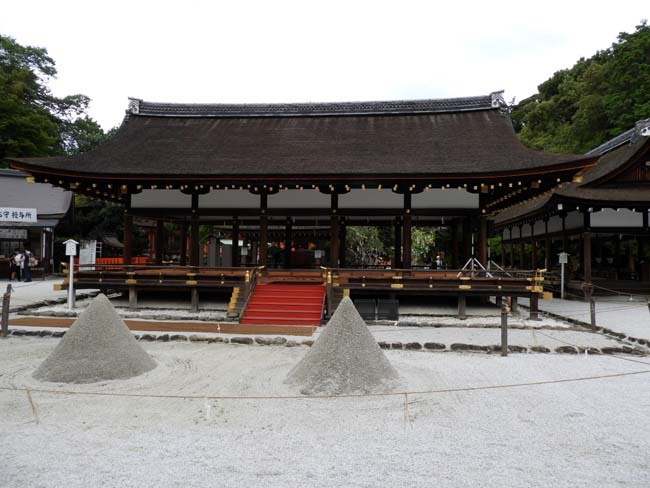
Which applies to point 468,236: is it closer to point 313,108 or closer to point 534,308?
point 534,308

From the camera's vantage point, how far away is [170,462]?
4066mm

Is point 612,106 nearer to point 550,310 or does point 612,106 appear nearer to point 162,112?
point 550,310

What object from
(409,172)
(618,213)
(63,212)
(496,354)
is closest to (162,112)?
(409,172)

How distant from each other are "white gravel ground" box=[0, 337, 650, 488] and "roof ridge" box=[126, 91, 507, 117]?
12.9 meters

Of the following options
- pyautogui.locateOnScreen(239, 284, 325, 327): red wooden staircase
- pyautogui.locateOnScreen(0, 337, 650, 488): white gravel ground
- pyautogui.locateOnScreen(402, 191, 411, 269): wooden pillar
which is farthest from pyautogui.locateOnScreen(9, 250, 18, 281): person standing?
pyautogui.locateOnScreen(402, 191, 411, 269): wooden pillar

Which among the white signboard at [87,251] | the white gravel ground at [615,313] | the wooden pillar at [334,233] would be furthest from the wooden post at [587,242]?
the white signboard at [87,251]

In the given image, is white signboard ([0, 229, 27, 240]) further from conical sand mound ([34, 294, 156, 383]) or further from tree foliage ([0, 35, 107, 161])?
conical sand mound ([34, 294, 156, 383])

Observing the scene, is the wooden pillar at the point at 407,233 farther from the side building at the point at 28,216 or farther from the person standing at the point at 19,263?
the person standing at the point at 19,263

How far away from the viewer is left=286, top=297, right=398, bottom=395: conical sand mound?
6219 mm

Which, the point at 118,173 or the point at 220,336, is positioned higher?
the point at 118,173

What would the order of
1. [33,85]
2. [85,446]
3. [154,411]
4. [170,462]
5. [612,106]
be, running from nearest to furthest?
[170,462], [85,446], [154,411], [612,106], [33,85]

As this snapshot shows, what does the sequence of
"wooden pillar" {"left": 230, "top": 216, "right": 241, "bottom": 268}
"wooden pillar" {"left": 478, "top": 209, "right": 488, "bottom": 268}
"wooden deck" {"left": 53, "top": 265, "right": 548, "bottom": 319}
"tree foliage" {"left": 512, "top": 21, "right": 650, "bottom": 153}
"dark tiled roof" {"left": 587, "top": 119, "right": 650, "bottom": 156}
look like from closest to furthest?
"wooden deck" {"left": 53, "top": 265, "right": 548, "bottom": 319} < "wooden pillar" {"left": 478, "top": 209, "right": 488, "bottom": 268} < "wooden pillar" {"left": 230, "top": 216, "right": 241, "bottom": 268} < "dark tiled roof" {"left": 587, "top": 119, "right": 650, "bottom": 156} < "tree foliage" {"left": 512, "top": 21, "right": 650, "bottom": 153}

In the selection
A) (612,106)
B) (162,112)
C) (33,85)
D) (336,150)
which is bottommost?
(336,150)

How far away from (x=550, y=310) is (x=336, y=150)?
31.2 feet
